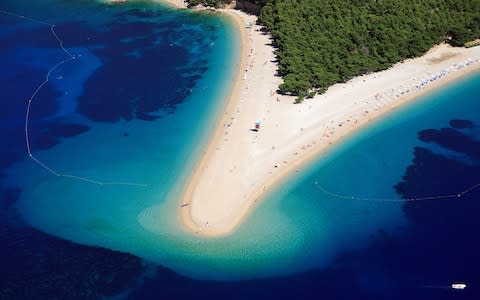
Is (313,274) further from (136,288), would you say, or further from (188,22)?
(188,22)

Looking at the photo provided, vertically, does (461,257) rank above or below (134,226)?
above

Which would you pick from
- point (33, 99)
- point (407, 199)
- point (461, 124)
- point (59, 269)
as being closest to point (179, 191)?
point (59, 269)

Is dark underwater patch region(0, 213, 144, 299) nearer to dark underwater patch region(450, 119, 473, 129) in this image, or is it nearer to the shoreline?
the shoreline

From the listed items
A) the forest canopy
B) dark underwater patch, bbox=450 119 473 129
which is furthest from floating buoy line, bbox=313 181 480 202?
the forest canopy

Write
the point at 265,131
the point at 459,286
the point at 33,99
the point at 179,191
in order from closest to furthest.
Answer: the point at 459,286 < the point at 179,191 < the point at 265,131 < the point at 33,99

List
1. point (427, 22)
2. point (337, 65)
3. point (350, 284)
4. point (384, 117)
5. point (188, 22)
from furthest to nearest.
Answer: point (188, 22)
point (427, 22)
point (337, 65)
point (384, 117)
point (350, 284)

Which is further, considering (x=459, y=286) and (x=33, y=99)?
(x=33, y=99)

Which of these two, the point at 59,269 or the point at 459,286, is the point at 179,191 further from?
the point at 459,286

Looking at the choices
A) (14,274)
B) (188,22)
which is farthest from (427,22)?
(14,274)
